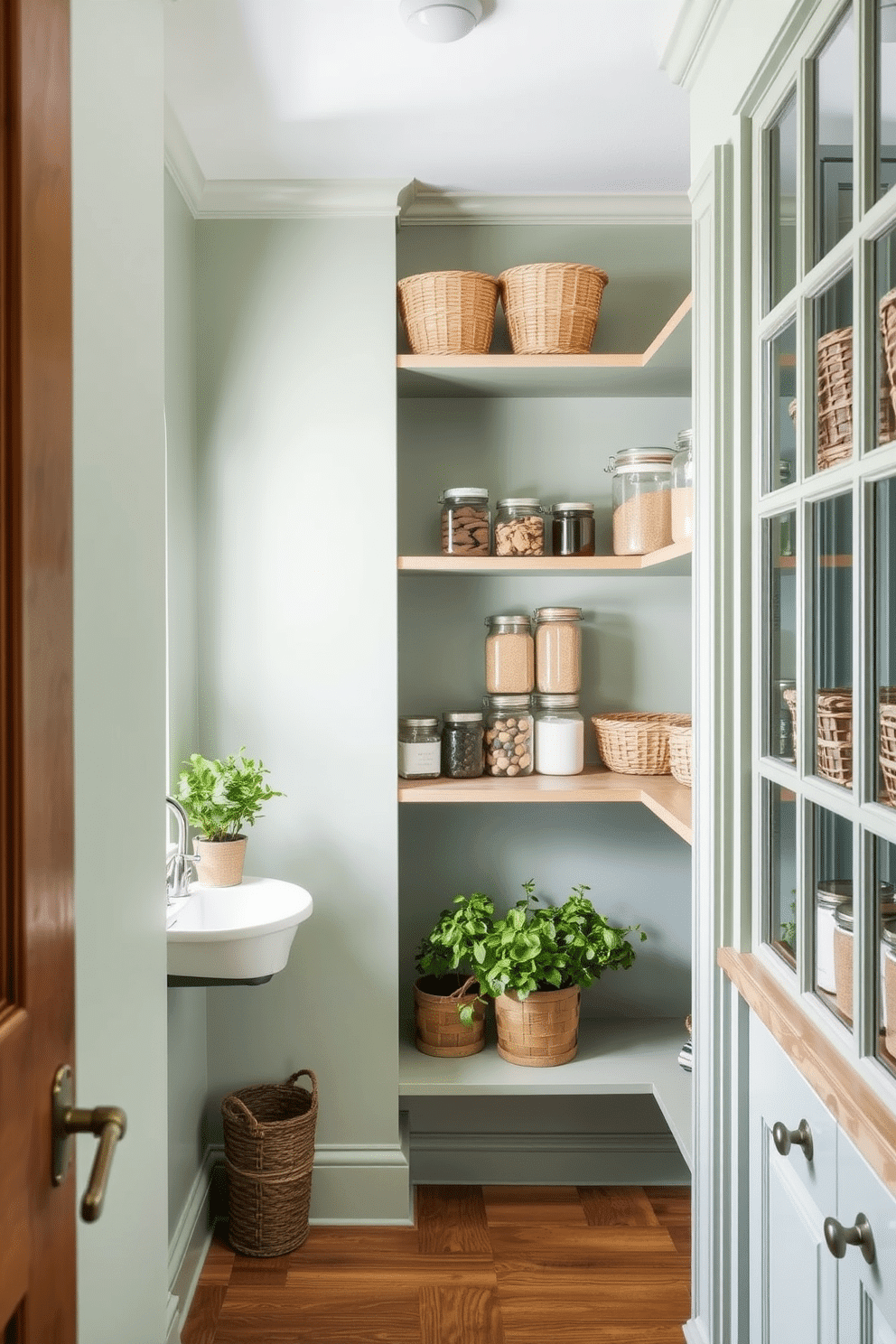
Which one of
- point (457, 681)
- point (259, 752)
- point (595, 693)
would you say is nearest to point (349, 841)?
point (259, 752)

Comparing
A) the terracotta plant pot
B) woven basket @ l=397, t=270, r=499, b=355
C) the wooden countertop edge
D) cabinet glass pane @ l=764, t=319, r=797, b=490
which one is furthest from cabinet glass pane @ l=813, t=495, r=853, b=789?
the terracotta plant pot

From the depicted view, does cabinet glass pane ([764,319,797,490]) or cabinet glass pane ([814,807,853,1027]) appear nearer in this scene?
cabinet glass pane ([814,807,853,1027])

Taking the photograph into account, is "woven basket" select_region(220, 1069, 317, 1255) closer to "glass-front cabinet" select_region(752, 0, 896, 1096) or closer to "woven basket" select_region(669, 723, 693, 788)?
"woven basket" select_region(669, 723, 693, 788)

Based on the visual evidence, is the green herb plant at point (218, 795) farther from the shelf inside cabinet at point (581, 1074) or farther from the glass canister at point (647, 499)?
the glass canister at point (647, 499)

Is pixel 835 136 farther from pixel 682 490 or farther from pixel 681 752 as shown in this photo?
pixel 681 752

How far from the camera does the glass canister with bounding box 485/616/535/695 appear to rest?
8.76 feet

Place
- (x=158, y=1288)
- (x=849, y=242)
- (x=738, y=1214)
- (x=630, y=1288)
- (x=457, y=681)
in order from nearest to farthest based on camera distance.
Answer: (x=849, y=242) < (x=158, y=1288) < (x=738, y=1214) < (x=630, y=1288) < (x=457, y=681)

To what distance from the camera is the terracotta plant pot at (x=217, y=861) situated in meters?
2.40

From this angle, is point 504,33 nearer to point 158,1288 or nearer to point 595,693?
point 595,693

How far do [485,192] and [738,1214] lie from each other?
2361 millimetres

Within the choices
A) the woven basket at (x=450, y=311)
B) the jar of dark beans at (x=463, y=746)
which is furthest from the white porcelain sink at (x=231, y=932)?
the woven basket at (x=450, y=311)

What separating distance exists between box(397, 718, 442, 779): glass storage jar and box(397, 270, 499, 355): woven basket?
924 mm

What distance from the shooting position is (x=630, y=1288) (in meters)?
2.33

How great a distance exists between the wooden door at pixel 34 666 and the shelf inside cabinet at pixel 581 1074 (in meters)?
1.76
